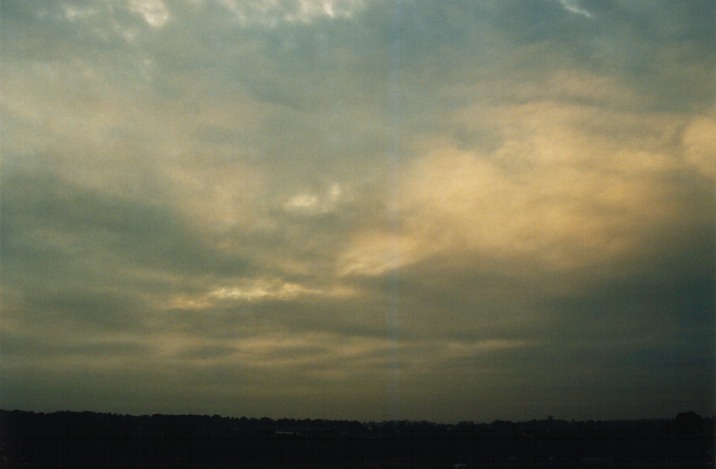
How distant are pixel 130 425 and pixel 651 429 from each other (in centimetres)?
6799

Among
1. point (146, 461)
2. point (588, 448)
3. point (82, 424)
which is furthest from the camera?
point (82, 424)

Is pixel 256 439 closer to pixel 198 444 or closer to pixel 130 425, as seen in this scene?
pixel 198 444

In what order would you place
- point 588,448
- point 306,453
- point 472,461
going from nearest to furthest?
point 472,461 < point 306,453 < point 588,448

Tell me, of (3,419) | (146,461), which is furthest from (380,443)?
(3,419)

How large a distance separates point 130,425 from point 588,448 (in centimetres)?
5265

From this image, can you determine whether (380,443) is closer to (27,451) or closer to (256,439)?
(256,439)

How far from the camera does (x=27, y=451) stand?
57344 millimetres

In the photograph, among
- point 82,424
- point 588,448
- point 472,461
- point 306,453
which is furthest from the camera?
point 82,424

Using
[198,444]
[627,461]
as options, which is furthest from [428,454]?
[198,444]

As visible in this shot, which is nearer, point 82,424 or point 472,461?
point 472,461

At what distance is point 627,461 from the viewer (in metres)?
60.7

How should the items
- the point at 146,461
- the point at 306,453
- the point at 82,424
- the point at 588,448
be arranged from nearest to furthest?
the point at 146,461 < the point at 306,453 < the point at 588,448 < the point at 82,424

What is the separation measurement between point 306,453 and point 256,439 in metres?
12.1

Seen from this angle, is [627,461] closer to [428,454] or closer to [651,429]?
[428,454]
